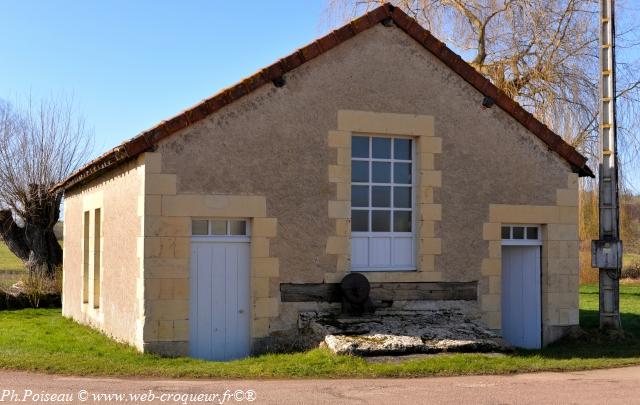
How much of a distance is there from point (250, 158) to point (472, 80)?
3.99 meters

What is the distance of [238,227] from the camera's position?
38.3 ft

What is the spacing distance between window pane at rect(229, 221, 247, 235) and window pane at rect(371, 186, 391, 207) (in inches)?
83.5

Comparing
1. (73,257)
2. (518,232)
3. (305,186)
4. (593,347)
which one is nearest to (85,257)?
(73,257)

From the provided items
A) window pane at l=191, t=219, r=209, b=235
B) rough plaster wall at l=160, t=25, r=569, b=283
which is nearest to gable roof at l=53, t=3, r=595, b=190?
rough plaster wall at l=160, t=25, r=569, b=283

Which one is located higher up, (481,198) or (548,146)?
(548,146)

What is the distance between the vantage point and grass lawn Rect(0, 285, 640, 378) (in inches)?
380

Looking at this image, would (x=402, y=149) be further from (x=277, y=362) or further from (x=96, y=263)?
(x=96, y=263)

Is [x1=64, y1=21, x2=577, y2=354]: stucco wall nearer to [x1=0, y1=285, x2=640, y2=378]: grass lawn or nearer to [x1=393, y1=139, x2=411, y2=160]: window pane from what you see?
[x1=393, y1=139, x2=411, y2=160]: window pane

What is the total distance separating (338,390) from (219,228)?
149 inches

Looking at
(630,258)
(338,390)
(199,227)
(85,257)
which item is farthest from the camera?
(630,258)

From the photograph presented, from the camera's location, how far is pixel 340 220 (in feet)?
39.2

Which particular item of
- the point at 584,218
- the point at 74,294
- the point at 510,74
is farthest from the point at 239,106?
the point at 584,218

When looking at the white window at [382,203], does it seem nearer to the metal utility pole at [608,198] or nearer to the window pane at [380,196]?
the window pane at [380,196]

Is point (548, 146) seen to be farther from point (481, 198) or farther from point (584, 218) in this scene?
point (584, 218)
